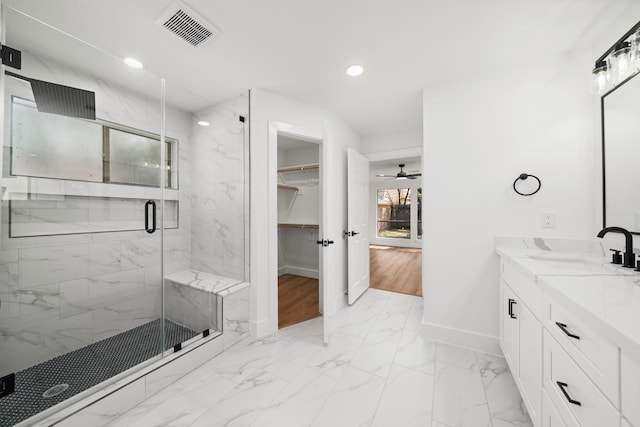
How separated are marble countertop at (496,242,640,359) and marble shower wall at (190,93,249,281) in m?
2.17

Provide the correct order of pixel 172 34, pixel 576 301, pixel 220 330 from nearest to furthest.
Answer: pixel 576 301
pixel 172 34
pixel 220 330

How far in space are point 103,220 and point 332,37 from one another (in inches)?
96.5

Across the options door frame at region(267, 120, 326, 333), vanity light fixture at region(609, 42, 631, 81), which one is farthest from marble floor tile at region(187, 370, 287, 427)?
vanity light fixture at region(609, 42, 631, 81)

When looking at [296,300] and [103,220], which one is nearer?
[103,220]

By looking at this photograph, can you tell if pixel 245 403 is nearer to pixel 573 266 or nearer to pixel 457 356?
pixel 457 356

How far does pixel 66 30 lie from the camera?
5.12 ft

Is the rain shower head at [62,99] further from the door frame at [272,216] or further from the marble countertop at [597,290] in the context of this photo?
the marble countertop at [597,290]

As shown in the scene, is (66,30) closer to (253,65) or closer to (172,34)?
(172,34)

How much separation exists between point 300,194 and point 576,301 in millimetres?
3597

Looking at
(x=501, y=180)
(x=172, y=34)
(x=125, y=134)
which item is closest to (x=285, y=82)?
(x=172, y=34)

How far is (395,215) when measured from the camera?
8.09 metres

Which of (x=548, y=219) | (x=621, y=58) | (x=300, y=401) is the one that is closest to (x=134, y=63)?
(x=300, y=401)

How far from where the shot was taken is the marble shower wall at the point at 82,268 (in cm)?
161

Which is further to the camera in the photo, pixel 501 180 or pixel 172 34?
pixel 501 180
